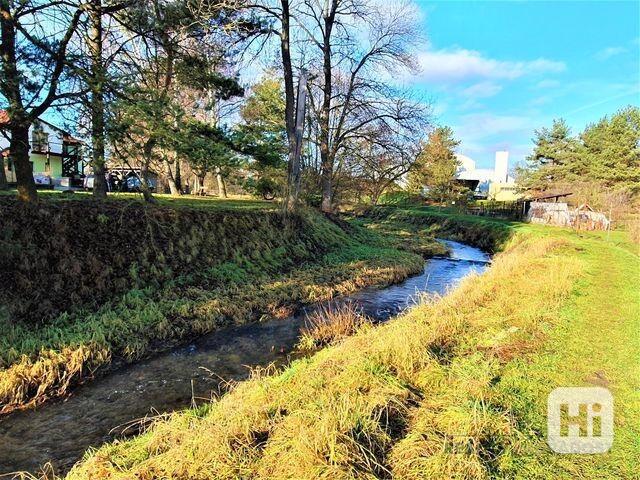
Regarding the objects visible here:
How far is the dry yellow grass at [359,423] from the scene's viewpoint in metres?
2.84

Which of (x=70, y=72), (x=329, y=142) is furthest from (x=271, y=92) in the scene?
(x=70, y=72)

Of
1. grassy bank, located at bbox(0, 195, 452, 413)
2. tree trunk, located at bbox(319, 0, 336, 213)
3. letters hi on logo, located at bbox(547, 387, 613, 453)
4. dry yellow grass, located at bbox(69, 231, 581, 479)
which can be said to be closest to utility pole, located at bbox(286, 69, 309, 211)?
grassy bank, located at bbox(0, 195, 452, 413)

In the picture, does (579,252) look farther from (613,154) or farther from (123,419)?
(613,154)

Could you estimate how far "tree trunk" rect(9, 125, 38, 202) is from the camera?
283 inches

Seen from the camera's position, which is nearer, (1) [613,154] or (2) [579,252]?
(2) [579,252]

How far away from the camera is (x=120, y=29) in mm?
8328

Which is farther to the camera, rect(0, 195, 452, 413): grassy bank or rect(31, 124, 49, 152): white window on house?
rect(31, 124, 49, 152): white window on house

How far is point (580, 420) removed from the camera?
3330 millimetres

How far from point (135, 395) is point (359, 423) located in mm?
3344

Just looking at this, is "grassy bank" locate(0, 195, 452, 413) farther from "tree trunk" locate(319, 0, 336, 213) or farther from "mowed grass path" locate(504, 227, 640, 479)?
"tree trunk" locate(319, 0, 336, 213)

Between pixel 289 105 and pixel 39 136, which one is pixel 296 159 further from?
pixel 39 136

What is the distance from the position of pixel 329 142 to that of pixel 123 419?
2104 cm

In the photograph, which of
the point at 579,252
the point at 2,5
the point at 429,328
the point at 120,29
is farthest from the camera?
the point at 579,252

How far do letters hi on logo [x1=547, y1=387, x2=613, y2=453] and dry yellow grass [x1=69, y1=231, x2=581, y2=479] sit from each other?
0.35 meters
